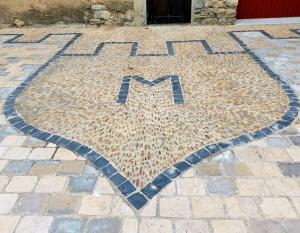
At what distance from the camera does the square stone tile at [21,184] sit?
6.84ft

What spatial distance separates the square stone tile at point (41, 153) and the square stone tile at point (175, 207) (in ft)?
3.43

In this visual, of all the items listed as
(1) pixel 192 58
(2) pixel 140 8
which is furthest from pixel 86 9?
(1) pixel 192 58

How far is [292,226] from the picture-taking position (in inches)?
69.2

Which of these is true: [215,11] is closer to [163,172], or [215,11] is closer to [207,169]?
[207,169]

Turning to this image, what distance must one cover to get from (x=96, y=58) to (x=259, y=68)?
7.63ft

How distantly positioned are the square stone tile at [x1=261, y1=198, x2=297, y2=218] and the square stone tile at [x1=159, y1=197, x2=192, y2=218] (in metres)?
0.47

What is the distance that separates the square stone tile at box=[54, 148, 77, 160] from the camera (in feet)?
7.84

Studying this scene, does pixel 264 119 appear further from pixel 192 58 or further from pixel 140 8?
pixel 140 8

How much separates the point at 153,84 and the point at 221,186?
1.81 metres

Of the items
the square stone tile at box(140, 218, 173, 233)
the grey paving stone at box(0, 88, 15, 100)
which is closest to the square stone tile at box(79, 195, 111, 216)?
the square stone tile at box(140, 218, 173, 233)

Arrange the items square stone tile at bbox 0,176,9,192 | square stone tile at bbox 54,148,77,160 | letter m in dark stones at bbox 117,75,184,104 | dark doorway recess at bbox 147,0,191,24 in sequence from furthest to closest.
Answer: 1. dark doorway recess at bbox 147,0,191,24
2. letter m in dark stones at bbox 117,75,184,104
3. square stone tile at bbox 54,148,77,160
4. square stone tile at bbox 0,176,9,192

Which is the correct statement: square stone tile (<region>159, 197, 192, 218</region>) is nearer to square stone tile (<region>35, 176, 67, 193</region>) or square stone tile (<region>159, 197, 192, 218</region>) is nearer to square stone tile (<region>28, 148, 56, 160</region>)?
square stone tile (<region>35, 176, 67, 193</region>)

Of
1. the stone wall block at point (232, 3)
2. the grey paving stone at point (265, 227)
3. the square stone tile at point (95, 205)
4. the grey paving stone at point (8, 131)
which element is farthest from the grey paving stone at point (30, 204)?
the stone wall block at point (232, 3)

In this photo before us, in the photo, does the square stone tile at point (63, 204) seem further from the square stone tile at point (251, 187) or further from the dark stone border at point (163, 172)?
the square stone tile at point (251, 187)
